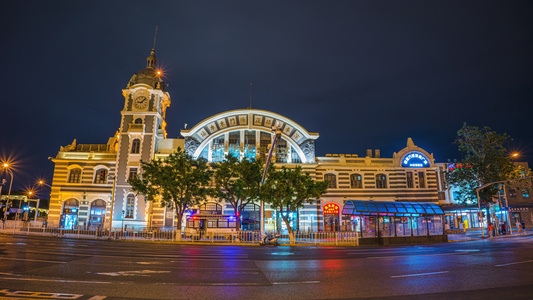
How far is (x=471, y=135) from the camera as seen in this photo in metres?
41.4

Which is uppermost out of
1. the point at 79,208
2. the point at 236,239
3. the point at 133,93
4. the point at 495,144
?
the point at 133,93

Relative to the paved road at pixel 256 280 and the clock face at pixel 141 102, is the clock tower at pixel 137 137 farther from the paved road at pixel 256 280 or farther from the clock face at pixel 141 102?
the paved road at pixel 256 280

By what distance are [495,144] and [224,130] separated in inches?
1399

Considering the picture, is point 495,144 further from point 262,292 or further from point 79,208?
point 79,208

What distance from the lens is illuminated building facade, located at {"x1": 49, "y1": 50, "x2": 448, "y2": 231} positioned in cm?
4216

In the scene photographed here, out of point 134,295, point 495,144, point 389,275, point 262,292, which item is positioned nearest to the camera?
point 134,295

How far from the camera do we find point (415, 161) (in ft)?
153

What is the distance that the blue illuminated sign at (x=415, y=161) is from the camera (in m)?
46.5

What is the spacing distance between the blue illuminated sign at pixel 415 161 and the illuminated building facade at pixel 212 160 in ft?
0.45

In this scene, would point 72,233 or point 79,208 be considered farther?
point 79,208

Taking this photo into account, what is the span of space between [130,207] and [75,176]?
9533 millimetres

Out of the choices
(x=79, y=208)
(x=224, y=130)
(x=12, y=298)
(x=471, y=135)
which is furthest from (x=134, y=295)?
(x=471, y=135)

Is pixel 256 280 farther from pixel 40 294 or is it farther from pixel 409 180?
pixel 409 180

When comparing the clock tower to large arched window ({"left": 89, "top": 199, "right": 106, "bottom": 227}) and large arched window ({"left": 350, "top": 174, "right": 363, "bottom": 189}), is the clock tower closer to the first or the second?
large arched window ({"left": 89, "top": 199, "right": 106, "bottom": 227})
